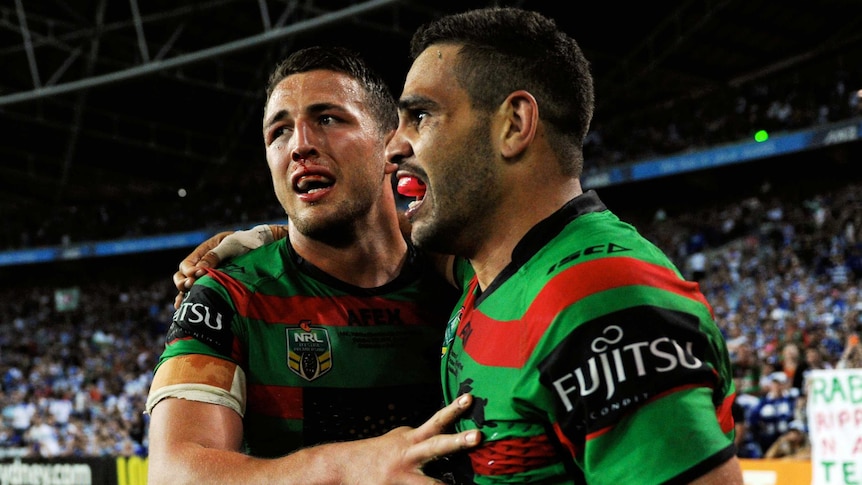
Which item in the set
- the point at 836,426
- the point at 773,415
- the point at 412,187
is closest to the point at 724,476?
the point at 412,187

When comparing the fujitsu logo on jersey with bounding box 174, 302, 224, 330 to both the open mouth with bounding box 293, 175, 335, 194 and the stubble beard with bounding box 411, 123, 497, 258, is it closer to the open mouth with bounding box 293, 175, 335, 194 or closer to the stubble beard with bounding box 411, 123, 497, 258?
the open mouth with bounding box 293, 175, 335, 194

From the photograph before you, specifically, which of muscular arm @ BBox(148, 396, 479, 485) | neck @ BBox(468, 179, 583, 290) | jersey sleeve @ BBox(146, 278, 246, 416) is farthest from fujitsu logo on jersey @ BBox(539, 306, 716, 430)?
jersey sleeve @ BBox(146, 278, 246, 416)

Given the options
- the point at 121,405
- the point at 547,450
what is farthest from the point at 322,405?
the point at 121,405

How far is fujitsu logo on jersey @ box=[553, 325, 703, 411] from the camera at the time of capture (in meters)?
1.47

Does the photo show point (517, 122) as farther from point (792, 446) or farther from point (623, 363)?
point (792, 446)

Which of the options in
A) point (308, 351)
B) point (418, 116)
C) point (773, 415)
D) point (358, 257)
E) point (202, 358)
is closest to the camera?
point (418, 116)

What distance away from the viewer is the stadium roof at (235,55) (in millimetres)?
18125

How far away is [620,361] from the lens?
1491mm

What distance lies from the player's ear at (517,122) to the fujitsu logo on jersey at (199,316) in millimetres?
1011

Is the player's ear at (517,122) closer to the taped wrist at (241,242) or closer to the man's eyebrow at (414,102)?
the man's eyebrow at (414,102)

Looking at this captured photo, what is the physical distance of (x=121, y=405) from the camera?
1697cm

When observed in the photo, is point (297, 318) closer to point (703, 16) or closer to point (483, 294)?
point (483, 294)

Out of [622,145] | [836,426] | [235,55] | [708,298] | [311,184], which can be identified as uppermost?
[235,55]

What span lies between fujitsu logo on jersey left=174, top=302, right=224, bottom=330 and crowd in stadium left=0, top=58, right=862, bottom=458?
6292 mm
